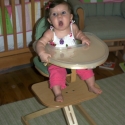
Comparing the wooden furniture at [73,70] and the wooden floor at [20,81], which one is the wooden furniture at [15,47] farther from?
the wooden furniture at [73,70]

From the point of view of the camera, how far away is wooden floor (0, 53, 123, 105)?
223 cm

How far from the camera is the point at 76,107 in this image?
81.5 inches

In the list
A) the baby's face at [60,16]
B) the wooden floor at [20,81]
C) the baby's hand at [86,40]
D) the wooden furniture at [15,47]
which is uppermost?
the baby's face at [60,16]

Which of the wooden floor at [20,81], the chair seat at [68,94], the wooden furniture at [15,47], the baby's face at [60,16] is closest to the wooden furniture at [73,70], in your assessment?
the chair seat at [68,94]

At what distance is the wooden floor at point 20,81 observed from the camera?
87.8 inches

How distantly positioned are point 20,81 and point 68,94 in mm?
951

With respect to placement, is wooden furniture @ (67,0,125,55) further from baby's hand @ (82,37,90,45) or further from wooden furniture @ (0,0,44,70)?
baby's hand @ (82,37,90,45)

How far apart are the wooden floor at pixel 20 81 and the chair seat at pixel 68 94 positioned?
627 mm

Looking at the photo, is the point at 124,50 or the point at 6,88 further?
the point at 124,50

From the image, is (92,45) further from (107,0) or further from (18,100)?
(107,0)

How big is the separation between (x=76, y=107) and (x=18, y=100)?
1.69ft

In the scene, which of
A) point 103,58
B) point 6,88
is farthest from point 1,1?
point 103,58

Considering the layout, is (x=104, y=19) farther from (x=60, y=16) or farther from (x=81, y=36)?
(x=60, y=16)

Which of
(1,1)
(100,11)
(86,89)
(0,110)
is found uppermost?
(1,1)
